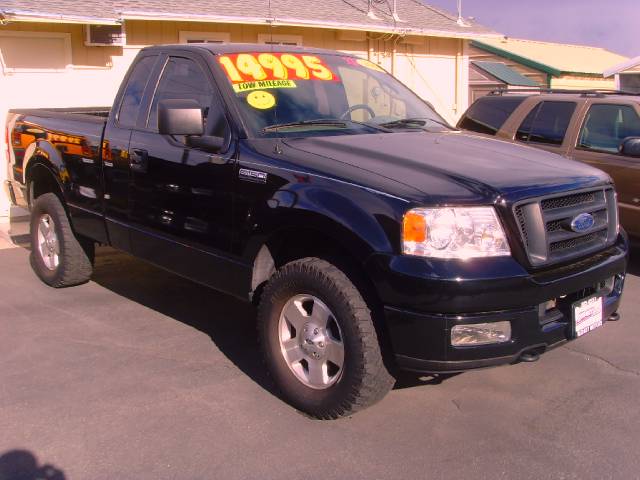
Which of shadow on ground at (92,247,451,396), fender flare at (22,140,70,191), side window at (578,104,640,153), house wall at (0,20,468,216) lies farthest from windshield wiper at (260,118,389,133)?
house wall at (0,20,468,216)

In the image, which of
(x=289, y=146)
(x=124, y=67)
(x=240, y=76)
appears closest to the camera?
(x=289, y=146)

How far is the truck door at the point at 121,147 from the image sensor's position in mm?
5184

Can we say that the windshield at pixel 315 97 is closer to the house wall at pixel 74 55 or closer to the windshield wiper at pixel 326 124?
the windshield wiper at pixel 326 124

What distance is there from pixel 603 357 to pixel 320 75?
2.65 m

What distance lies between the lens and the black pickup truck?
3389 mm

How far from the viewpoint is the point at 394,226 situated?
340cm

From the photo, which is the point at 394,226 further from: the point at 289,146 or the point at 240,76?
the point at 240,76

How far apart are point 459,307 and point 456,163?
35.2 inches

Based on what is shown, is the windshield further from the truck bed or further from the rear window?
the rear window

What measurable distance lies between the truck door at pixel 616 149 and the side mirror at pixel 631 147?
2.7 inches

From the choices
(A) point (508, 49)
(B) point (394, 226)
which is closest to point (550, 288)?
(B) point (394, 226)

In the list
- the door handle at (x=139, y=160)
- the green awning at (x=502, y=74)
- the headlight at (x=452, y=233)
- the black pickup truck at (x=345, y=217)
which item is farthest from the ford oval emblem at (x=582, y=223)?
the green awning at (x=502, y=74)

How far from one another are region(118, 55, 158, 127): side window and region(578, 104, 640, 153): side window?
4283mm

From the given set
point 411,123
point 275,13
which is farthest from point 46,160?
point 275,13
